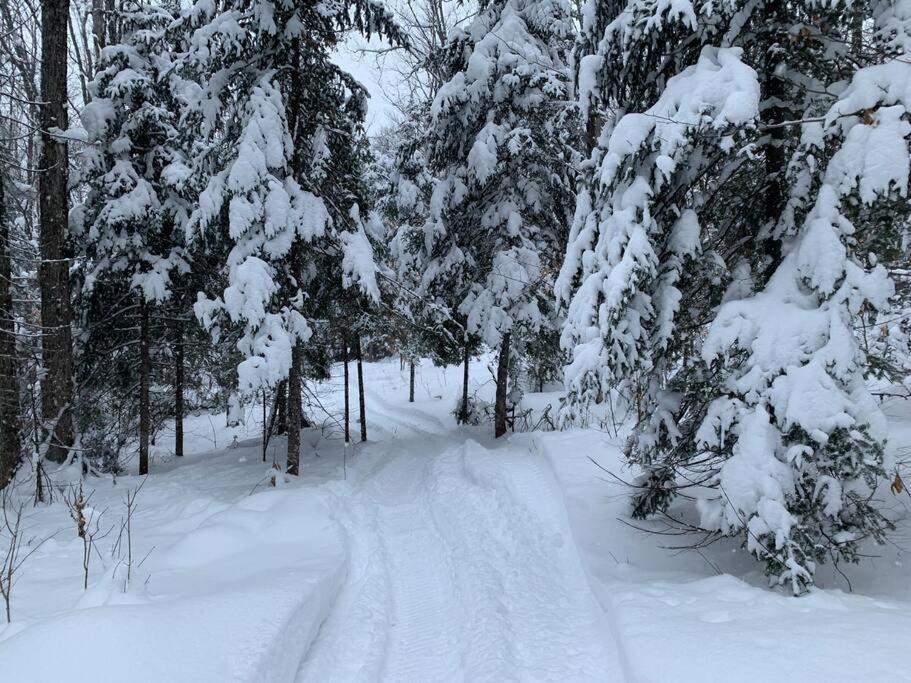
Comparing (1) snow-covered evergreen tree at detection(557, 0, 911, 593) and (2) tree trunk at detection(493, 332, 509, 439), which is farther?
(2) tree trunk at detection(493, 332, 509, 439)

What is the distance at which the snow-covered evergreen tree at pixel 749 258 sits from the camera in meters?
3.98

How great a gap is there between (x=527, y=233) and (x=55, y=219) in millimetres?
9430

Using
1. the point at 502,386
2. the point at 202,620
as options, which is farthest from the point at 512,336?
the point at 202,620

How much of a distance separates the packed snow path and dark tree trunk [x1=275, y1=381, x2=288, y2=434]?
395 cm

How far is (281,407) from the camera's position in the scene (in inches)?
527

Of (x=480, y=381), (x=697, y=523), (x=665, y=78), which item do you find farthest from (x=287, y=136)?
(x=480, y=381)

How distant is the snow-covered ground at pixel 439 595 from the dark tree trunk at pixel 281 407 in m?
3.50

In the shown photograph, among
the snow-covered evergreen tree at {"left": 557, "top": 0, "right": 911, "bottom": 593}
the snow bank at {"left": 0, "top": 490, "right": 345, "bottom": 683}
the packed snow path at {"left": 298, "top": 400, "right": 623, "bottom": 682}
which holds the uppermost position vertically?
the snow-covered evergreen tree at {"left": 557, "top": 0, "right": 911, "bottom": 593}

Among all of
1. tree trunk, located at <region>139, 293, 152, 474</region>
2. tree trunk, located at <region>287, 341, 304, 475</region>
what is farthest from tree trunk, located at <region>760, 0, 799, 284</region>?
tree trunk, located at <region>139, 293, 152, 474</region>

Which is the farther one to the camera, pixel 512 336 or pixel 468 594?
pixel 512 336

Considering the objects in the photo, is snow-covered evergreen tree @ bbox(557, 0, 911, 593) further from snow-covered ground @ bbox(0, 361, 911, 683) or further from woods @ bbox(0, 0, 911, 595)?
snow-covered ground @ bbox(0, 361, 911, 683)

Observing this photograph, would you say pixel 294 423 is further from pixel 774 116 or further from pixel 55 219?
pixel 774 116

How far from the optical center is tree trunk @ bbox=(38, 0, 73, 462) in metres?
9.73

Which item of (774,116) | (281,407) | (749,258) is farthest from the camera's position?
(281,407)
